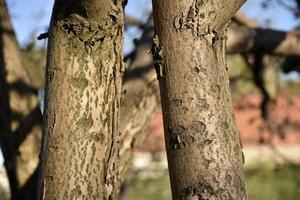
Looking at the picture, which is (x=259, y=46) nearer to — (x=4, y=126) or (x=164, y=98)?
(x=4, y=126)

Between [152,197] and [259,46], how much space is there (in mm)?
10638

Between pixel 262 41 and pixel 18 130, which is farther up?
pixel 262 41

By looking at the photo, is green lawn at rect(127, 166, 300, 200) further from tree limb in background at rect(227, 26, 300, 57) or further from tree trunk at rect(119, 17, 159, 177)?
tree trunk at rect(119, 17, 159, 177)

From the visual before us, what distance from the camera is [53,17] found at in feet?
6.27

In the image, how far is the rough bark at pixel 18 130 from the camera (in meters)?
3.64

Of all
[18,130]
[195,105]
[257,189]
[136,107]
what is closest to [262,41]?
[136,107]

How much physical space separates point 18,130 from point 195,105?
2.09 meters

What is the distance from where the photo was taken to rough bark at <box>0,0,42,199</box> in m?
3.64

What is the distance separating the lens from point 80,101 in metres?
1.88

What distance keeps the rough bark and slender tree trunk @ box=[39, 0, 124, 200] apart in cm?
176

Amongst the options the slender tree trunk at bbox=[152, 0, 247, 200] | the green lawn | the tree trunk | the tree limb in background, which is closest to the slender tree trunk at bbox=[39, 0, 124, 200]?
the slender tree trunk at bbox=[152, 0, 247, 200]

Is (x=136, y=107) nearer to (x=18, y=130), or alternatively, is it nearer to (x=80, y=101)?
(x=18, y=130)

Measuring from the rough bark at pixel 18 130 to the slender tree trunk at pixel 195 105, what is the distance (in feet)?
6.39

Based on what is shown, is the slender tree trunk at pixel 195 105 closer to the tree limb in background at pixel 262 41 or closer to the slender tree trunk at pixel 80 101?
the slender tree trunk at pixel 80 101
